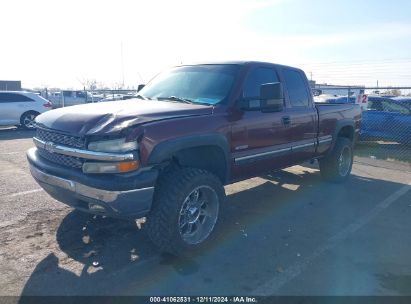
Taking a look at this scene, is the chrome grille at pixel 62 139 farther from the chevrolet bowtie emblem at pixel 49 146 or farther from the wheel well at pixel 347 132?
the wheel well at pixel 347 132

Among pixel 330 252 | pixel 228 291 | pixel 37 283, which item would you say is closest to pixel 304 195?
pixel 330 252

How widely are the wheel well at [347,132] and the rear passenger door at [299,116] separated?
143 cm

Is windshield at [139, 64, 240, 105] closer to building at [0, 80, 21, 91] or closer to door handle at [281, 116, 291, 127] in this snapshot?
door handle at [281, 116, 291, 127]

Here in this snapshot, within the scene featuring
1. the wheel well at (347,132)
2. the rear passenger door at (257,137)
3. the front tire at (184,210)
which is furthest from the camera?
the wheel well at (347,132)

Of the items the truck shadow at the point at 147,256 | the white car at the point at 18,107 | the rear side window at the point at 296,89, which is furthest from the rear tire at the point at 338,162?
the white car at the point at 18,107

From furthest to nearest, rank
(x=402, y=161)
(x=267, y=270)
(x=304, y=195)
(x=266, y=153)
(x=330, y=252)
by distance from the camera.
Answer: (x=402, y=161) → (x=304, y=195) → (x=266, y=153) → (x=330, y=252) → (x=267, y=270)

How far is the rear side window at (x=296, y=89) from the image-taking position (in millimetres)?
5496

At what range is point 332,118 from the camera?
6449 millimetres

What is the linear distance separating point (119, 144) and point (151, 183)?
1.52ft

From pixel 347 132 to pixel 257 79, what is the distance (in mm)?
3267

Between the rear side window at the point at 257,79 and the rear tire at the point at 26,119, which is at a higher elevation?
→ the rear side window at the point at 257,79

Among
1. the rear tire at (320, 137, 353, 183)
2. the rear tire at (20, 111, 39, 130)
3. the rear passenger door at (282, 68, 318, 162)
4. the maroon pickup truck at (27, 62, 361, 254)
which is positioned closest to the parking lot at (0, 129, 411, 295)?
the maroon pickup truck at (27, 62, 361, 254)

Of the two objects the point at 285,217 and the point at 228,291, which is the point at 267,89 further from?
the point at 228,291

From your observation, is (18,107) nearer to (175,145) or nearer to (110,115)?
(110,115)
